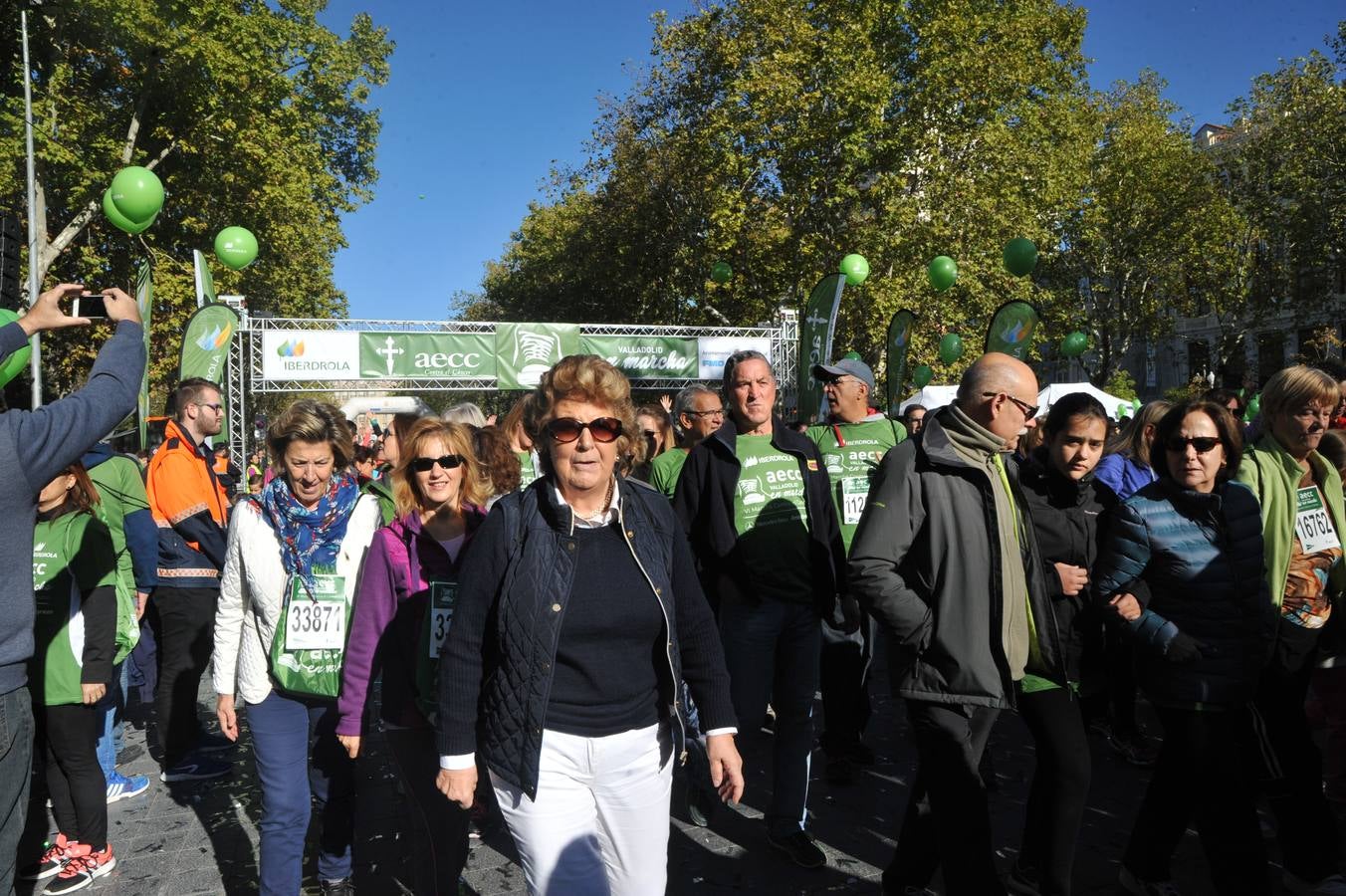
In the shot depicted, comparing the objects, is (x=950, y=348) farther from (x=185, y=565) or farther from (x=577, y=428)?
(x=577, y=428)

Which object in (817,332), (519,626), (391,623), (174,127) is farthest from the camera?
(174,127)

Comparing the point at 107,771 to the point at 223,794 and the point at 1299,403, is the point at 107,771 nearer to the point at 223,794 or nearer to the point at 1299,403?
the point at 223,794

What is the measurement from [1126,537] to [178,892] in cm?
393

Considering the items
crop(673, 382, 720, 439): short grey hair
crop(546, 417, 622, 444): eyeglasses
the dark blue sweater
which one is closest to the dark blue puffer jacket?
crop(546, 417, 622, 444): eyeglasses

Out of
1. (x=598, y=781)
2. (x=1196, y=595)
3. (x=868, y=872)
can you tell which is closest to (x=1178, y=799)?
(x=1196, y=595)

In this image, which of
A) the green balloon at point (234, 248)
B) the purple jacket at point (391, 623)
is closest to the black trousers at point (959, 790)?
the purple jacket at point (391, 623)

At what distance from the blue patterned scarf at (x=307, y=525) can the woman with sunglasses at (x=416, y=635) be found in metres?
0.25

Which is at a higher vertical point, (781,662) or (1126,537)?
(1126,537)

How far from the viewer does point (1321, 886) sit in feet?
11.2

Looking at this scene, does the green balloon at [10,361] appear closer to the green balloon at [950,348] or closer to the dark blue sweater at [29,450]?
the dark blue sweater at [29,450]

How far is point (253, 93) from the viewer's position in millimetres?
21297

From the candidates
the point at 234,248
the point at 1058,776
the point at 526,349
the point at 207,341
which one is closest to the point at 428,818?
the point at 1058,776

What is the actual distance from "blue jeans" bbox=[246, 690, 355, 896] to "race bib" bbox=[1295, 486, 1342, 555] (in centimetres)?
390

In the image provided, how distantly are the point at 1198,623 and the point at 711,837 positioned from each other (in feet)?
7.42
